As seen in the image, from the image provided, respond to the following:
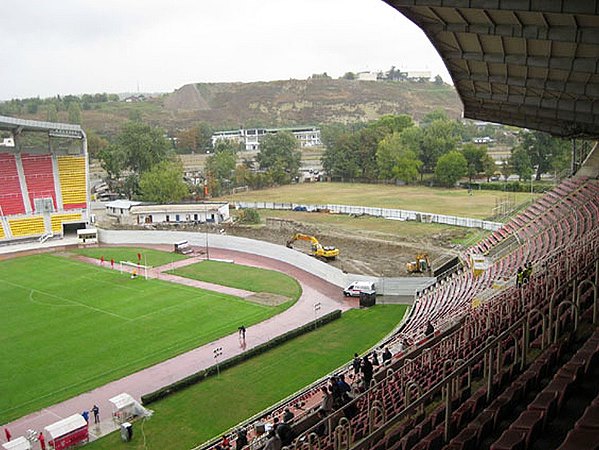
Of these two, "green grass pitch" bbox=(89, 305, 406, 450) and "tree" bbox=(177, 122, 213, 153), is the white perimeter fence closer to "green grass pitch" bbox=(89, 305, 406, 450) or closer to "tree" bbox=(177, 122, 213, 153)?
"green grass pitch" bbox=(89, 305, 406, 450)

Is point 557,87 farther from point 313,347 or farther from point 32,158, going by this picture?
point 32,158

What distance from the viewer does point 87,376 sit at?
71.3 feet

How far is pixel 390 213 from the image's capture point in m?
57.8

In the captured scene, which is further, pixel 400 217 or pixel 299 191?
pixel 299 191

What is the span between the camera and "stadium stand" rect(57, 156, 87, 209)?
176 ft

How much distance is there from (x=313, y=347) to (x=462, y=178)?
61.9 m

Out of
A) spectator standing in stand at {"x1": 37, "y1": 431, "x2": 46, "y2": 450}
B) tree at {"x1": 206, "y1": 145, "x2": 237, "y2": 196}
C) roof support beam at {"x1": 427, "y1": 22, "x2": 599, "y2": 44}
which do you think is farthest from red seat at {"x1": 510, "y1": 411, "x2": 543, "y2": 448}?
tree at {"x1": 206, "y1": 145, "x2": 237, "y2": 196}

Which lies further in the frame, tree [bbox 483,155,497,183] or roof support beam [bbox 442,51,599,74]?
tree [bbox 483,155,497,183]

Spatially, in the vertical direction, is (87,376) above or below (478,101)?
below

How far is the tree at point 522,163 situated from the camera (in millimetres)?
73250

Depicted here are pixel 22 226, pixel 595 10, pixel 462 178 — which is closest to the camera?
pixel 595 10

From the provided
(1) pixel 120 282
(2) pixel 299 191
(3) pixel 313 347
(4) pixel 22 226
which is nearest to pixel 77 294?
(1) pixel 120 282

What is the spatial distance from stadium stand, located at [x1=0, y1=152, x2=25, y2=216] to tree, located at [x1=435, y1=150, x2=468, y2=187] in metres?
49.9

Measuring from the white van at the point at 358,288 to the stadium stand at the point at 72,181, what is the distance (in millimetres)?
32460
